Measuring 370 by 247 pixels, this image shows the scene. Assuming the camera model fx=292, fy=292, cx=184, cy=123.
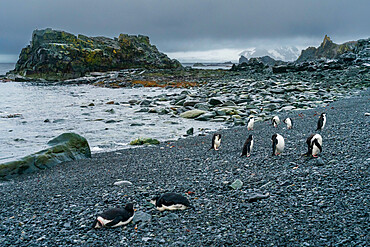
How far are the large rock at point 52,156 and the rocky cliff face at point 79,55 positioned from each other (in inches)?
2321

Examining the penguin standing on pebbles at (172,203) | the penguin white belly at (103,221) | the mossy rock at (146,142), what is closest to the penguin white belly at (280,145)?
the penguin standing on pebbles at (172,203)

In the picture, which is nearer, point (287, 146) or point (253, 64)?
point (287, 146)

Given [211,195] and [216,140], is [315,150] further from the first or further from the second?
[216,140]

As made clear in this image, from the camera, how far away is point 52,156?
29.3 ft

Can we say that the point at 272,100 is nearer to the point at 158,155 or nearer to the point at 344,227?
the point at 158,155

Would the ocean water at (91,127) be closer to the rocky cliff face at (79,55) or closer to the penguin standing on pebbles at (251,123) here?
the penguin standing on pebbles at (251,123)

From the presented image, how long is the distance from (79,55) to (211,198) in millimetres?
68089

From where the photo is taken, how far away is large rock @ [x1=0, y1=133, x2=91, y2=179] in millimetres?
8086

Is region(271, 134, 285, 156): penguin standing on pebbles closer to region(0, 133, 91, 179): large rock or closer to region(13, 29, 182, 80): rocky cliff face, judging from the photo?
region(0, 133, 91, 179): large rock

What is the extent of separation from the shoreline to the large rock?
336 mm

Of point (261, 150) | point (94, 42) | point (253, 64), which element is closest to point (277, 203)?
point (261, 150)

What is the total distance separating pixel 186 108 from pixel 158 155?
11.5m

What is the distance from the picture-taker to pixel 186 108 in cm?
2062

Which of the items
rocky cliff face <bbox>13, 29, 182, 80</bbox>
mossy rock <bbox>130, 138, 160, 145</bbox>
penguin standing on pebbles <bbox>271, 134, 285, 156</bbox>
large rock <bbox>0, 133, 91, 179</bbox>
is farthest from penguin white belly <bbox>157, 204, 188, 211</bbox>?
rocky cliff face <bbox>13, 29, 182, 80</bbox>
